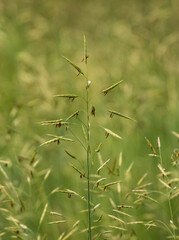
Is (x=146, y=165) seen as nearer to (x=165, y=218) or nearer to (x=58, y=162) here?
(x=165, y=218)

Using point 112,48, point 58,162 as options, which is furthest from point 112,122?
point 112,48

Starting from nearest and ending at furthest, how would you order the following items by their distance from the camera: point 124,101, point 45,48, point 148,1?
point 124,101, point 45,48, point 148,1

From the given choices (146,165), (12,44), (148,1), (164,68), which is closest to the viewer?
(146,165)

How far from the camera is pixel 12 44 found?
4.02m

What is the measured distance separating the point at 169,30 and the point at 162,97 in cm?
217

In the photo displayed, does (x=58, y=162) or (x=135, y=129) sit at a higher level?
(x=135, y=129)

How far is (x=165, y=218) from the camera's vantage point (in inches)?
89.8

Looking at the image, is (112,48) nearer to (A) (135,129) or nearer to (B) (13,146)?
(A) (135,129)

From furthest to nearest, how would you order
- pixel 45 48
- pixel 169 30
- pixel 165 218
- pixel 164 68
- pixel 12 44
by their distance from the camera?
pixel 169 30 → pixel 45 48 → pixel 12 44 → pixel 164 68 → pixel 165 218

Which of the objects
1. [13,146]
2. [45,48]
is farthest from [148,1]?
[13,146]

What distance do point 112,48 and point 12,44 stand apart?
38.6 inches

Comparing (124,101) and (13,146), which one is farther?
(124,101)

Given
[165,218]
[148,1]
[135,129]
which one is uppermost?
[148,1]

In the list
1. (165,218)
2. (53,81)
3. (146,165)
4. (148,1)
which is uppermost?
(148,1)
